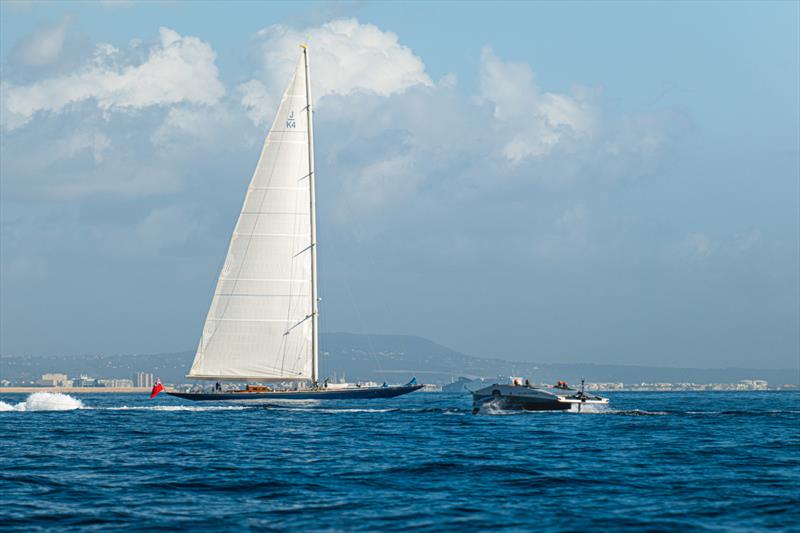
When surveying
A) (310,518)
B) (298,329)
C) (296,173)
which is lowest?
(310,518)

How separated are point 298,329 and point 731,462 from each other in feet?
196

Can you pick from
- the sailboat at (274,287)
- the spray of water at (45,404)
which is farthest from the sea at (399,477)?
the spray of water at (45,404)

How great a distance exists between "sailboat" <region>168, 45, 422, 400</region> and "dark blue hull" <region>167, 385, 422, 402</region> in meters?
0.10

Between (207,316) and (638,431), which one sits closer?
(638,431)

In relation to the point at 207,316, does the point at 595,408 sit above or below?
below

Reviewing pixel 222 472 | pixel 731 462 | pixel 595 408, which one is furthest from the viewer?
pixel 595 408

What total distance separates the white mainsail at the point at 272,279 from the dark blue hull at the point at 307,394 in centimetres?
203

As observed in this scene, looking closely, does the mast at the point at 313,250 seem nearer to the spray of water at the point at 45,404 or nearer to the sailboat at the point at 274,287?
the sailboat at the point at 274,287

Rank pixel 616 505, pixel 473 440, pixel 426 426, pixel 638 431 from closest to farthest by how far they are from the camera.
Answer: pixel 616 505 < pixel 473 440 < pixel 638 431 < pixel 426 426

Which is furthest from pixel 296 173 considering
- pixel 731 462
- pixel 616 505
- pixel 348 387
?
pixel 616 505

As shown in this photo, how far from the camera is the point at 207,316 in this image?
319ft

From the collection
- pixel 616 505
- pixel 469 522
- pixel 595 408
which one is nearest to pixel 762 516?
pixel 616 505

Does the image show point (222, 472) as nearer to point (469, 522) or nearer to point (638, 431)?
point (469, 522)

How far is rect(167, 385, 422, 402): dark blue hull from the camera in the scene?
317ft
